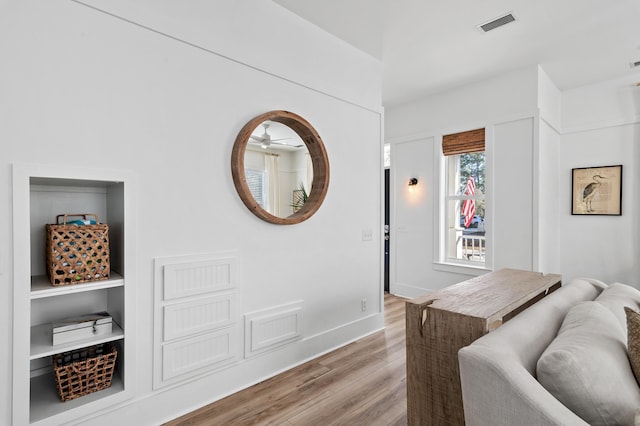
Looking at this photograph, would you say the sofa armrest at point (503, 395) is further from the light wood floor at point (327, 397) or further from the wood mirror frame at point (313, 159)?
the wood mirror frame at point (313, 159)

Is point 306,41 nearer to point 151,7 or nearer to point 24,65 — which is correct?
point 151,7

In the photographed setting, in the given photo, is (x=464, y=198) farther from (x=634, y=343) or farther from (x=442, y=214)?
(x=634, y=343)

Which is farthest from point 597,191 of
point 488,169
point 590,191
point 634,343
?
point 634,343

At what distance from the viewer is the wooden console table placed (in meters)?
1.50

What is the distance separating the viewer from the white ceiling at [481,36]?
8.63 ft

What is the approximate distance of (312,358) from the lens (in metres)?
Answer: 2.79

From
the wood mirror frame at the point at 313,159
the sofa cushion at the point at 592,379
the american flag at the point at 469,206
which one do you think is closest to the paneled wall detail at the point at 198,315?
the wood mirror frame at the point at 313,159

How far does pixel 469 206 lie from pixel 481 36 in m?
2.08

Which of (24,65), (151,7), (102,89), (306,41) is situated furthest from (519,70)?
(24,65)

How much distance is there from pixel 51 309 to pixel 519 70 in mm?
4759

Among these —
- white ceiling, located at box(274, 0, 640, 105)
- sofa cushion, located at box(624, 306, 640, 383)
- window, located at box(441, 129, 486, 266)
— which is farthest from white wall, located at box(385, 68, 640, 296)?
sofa cushion, located at box(624, 306, 640, 383)

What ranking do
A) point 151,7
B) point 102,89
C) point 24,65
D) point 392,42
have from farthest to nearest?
point 392,42, point 151,7, point 102,89, point 24,65

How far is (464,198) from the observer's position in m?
4.38

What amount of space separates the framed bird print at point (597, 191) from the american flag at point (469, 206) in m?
1.30
